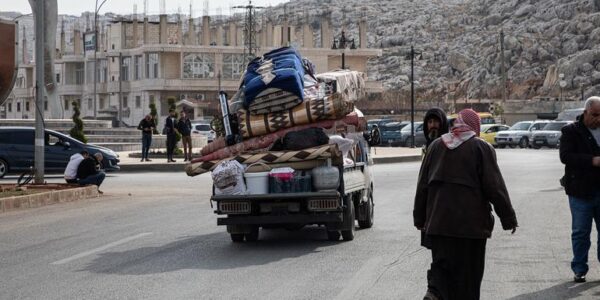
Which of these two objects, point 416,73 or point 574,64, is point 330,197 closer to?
point 574,64

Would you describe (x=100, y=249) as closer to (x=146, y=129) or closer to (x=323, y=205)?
(x=323, y=205)

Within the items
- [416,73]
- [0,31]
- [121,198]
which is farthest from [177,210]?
[416,73]

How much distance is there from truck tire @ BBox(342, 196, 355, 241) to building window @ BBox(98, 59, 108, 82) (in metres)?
104

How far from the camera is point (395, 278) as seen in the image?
39.8 feet

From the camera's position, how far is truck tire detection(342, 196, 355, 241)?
15592 mm

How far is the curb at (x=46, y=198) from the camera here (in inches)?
867

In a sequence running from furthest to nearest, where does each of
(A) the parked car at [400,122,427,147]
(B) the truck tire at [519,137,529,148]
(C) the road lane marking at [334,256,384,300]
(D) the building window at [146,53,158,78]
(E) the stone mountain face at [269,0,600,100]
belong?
(E) the stone mountain face at [269,0,600,100]
(D) the building window at [146,53,158,78]
(B) the truck tire at [519,137,529,148]
(A) the parked car at [400,122,427,147]
(C) the road lane marking at [334,256,384,300]

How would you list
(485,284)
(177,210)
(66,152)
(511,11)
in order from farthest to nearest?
(511,11)
(66,152)
(177,210)
(485,284)

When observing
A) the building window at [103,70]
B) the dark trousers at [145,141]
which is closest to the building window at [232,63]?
the building window at [103,70]

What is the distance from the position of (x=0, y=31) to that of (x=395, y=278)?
53.1 ft

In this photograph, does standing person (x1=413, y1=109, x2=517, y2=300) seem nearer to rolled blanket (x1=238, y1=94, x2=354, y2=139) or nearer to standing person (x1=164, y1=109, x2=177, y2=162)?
rolled blanket (x1=238, y1=94, x2=354, y2=139)

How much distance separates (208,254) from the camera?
14.4m

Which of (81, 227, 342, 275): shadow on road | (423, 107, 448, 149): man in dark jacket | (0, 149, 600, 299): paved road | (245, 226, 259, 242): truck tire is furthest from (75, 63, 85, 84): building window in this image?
(423, 107, 448, 149): man in dark jacket

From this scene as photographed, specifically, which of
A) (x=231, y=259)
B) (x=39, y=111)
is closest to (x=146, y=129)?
(x=39, y=111)
